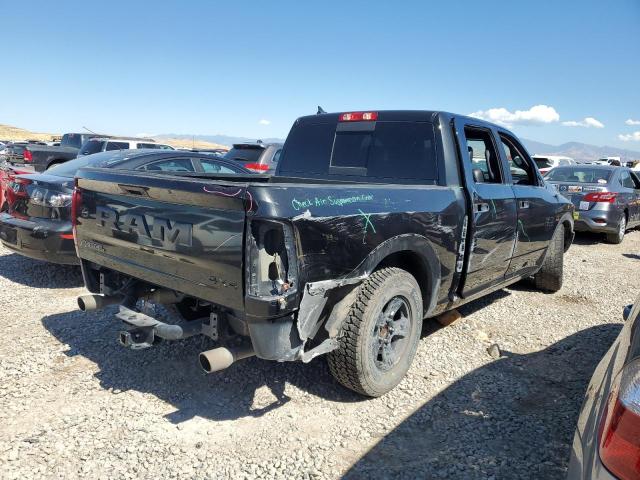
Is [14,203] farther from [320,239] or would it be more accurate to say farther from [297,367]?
[320,239]

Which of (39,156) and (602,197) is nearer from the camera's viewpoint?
(602,197)

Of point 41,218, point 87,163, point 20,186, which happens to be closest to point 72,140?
point 87,163

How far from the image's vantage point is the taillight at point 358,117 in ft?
13.6

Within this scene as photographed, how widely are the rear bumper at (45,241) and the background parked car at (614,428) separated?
5011 mm

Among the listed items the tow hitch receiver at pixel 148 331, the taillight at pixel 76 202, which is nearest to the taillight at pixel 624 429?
the tow hitch receiver at pixel 148 331

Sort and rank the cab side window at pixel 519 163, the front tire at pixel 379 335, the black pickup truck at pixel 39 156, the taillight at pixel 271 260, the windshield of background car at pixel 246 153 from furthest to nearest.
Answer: the black pickup truck at pixel 39 156
the windshield of background car at pixel 246 153
the cab side window at pixel 519 163
the front tire at pixel 379 335
the taillight at pixel 271 260

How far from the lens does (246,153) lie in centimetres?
1136

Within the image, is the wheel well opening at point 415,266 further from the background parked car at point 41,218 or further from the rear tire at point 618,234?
the rear tire at point 618,234

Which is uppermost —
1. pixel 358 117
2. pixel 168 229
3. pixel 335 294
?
pixel 358 117

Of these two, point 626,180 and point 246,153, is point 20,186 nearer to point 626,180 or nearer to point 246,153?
point 246,153

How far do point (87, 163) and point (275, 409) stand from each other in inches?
182

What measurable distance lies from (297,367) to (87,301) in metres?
1.60

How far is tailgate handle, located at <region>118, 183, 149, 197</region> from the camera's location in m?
2.84

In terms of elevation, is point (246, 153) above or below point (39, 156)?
above
